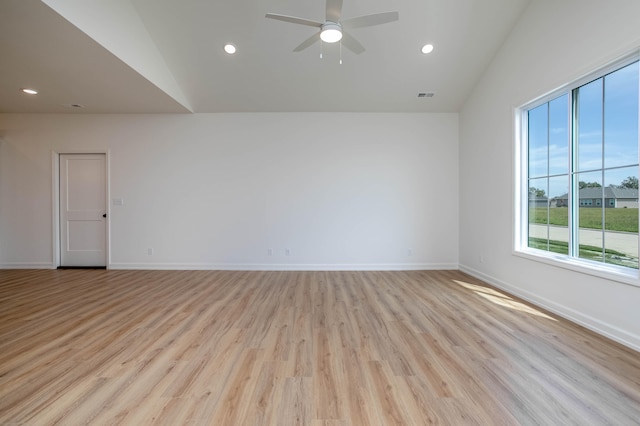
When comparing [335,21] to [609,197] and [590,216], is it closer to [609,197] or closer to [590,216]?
[609,197]

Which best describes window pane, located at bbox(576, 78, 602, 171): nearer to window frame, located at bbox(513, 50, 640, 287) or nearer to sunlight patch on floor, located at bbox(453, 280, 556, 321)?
window frame, located at bbox(513, 50, 640, 287)

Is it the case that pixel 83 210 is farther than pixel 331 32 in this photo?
Yes

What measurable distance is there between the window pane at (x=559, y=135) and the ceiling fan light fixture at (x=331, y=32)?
2755 millimetres

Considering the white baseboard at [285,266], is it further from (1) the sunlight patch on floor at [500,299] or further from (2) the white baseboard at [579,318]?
(2) the white baseboard at [579,318]

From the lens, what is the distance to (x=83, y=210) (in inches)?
205

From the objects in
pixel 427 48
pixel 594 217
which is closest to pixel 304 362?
pixel 594 217

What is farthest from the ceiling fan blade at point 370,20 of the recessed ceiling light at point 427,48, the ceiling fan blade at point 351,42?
the recessed ceiling light at point 427,48

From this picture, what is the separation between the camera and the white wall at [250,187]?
5.07 m

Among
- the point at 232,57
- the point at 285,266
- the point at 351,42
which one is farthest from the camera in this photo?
the point at 285,266

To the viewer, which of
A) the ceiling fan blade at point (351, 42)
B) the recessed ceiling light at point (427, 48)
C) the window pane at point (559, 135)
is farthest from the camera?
the recessed ceiling light at point (427, 48)

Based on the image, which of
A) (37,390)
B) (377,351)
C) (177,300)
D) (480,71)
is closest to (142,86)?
(177,300)

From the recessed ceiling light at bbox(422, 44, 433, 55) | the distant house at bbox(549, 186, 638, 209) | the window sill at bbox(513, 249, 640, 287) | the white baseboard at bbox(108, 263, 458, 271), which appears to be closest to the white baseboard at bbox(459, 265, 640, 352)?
the window sill at bbox(513, 249, 640, 287)

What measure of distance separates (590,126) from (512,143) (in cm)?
89

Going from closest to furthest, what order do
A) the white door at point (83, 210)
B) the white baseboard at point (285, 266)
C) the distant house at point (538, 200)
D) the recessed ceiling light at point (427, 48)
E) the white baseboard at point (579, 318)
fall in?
the white baseboard at point (579, 318) < the distant house at point (538, 200) < the recessed ceiling light at point (427, 48) < the white baseboard at point (285, 266) < the white door at point (83, 210)
